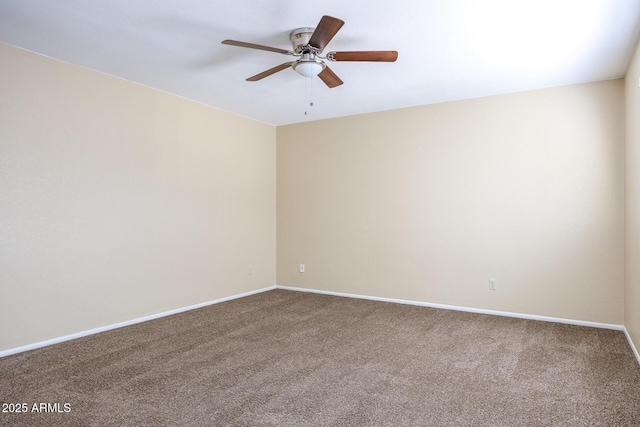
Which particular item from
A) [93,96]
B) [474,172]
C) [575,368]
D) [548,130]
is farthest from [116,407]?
[548,130]

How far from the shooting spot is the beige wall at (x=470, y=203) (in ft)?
12.5

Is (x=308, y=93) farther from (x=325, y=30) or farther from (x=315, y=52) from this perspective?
(x=325, y=30)

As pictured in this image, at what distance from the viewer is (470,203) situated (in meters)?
4.43

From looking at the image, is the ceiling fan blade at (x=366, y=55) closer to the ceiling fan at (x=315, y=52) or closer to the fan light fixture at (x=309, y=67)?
the ceiling fan at (x=315, y=52)

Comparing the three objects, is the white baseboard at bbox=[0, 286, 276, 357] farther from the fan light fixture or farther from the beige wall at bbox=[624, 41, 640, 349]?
the beige wall at bbox=[624, 41, 640, 349]

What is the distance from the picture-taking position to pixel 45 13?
2598mm

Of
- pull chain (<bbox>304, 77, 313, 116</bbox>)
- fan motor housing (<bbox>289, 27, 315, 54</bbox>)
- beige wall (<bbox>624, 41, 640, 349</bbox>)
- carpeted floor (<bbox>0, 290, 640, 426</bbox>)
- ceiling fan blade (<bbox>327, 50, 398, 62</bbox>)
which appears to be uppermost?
pull chain (<bbox>304, 77, 313, 116</bbox>)

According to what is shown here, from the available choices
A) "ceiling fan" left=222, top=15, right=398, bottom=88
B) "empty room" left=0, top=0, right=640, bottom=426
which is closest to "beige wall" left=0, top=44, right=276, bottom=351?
"empty room" left=0, top=0, right=640, bottom=426

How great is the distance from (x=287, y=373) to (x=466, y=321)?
2197 mm

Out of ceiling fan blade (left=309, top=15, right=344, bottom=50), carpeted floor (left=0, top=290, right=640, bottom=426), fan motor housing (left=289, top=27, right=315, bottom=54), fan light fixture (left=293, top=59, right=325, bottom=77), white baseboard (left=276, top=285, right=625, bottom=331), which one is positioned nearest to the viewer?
carpeted floor (left=0, top=290, right=640, bottom=426)

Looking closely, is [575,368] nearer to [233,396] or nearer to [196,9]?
[233,396]

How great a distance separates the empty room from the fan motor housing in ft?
0.04

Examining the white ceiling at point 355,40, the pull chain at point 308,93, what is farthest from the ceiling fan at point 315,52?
the pull chain at point 308,93

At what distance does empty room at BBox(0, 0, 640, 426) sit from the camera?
2.48 m
